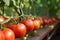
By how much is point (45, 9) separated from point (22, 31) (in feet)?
17.0

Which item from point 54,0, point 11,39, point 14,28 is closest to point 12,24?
point 14,28

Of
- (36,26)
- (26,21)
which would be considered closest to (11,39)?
(26,21)

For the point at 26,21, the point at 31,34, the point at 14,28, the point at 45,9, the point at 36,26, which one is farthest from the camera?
the point at 45,9

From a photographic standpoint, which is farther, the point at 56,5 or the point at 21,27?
the point at 56,5

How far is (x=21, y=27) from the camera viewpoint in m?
1.35

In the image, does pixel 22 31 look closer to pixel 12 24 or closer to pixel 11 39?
pixel 12 24

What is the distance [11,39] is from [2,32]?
8 centimetres

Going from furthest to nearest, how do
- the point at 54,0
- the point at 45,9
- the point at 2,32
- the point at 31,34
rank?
the point at 54,0 → the point at 45,9 → the point at 31,34 → the point at 2,32

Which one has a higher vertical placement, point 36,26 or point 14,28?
point 14,28

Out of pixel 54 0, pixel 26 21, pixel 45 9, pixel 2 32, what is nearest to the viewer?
pixel 2 32

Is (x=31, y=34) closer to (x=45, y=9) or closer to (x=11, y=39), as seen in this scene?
(x=11, y=39)

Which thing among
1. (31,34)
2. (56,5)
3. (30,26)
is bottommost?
(56,5)

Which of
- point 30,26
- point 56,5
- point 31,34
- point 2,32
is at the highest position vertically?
point 2,32

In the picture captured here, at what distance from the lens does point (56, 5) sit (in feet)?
26.5
